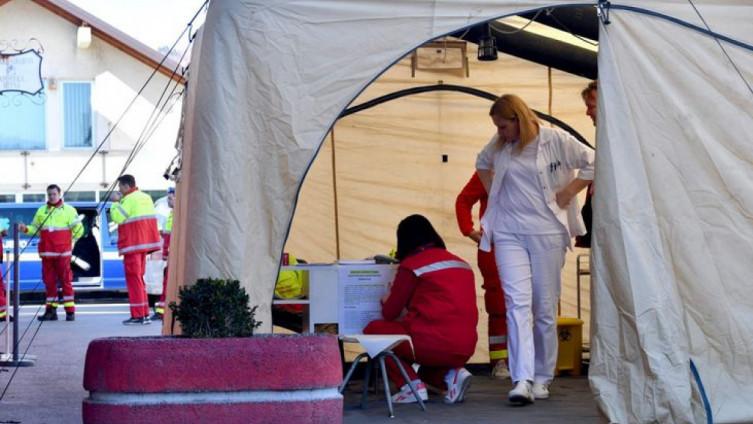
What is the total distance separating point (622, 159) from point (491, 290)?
302 centimetres

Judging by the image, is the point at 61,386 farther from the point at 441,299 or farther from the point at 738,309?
the point at 738,309

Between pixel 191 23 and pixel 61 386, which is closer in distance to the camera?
pixel 191 23

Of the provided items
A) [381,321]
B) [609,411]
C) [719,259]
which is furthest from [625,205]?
[381,321]

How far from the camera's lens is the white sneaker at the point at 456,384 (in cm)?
920

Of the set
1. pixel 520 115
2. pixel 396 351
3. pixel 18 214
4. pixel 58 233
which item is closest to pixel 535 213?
pixel 520 115

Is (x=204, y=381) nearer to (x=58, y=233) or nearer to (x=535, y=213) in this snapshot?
(x=535, y=213)

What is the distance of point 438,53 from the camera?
37.2ft

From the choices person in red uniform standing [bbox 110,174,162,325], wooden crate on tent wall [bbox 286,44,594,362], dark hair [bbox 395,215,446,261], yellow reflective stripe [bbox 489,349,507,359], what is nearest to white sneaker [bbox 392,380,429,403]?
dark hair [bbox 395,215,446,261]

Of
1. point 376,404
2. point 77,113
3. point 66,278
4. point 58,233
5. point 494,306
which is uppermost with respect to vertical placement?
point 77,113

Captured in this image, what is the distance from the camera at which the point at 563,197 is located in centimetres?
930

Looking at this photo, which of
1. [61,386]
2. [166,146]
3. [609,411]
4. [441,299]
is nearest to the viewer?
[609,411]

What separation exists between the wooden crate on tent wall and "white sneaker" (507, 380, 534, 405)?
2.67 metres

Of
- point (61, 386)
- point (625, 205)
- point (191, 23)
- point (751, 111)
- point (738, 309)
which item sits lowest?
point (61, 386)

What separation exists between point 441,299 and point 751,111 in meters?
2.32
